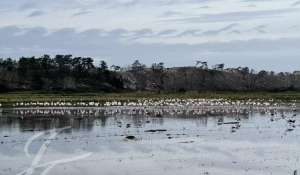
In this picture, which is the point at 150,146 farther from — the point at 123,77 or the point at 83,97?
the point at 123,77

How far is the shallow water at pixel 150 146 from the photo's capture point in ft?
93.2

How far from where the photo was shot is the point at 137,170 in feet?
90.4

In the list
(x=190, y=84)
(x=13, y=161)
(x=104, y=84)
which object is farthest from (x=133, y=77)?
(x=13, y=161)

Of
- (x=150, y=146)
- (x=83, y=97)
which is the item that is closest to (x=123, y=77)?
(x=83, y=97)

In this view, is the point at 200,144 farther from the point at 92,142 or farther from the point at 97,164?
the point at 97,164

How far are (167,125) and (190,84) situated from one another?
111 meters

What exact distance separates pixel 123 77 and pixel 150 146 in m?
123

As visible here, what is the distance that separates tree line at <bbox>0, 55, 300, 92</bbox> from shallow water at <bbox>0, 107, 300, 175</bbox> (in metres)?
66.6

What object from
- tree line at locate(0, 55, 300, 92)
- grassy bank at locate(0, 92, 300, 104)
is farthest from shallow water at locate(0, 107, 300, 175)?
tree line at locate(0, 55, 300, 92)

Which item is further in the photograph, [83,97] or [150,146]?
[83,97]

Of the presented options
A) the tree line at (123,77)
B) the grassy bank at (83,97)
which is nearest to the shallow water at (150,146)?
the grassy bank at (83,97)

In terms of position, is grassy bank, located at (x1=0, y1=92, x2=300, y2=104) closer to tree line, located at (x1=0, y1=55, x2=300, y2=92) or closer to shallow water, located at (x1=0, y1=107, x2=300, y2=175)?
tree line, located at (x1=0, y1=55, x2=300, y2=92)

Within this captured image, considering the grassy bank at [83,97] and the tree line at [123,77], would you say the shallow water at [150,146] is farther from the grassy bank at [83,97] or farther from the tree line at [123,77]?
the tree line at [123,77]

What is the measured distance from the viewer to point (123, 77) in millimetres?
159250
